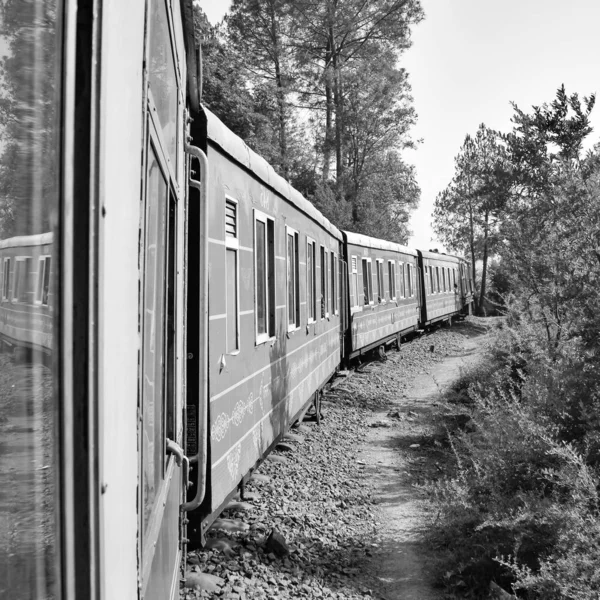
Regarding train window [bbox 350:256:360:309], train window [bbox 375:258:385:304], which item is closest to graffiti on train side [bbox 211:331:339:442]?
train window [bbox 350:256:360:309]

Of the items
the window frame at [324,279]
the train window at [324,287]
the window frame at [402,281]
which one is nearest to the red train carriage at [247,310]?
the window frame at [324,279]

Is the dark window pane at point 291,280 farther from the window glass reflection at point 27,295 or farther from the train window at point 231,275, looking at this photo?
the window glass reflection at point 27,295

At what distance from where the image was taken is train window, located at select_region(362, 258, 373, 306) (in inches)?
603

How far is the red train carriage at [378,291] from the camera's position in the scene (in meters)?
14.1

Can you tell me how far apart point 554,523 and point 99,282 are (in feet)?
14.6

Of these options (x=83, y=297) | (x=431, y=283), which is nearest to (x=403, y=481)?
(x=83, y=297)

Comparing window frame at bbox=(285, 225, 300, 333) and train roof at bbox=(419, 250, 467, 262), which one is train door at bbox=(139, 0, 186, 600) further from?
train roof at bbox=(419, 250, 467, 262)

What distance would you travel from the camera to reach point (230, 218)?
4.71m

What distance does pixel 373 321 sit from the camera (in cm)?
1611

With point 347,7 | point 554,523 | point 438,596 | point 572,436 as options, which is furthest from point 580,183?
point 347,7

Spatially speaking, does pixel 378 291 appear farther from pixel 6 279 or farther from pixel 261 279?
pixel 6 279

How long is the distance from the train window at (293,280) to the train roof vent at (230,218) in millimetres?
2072

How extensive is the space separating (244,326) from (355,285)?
946 cm

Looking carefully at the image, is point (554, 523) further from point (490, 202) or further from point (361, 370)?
point (361, 370)
